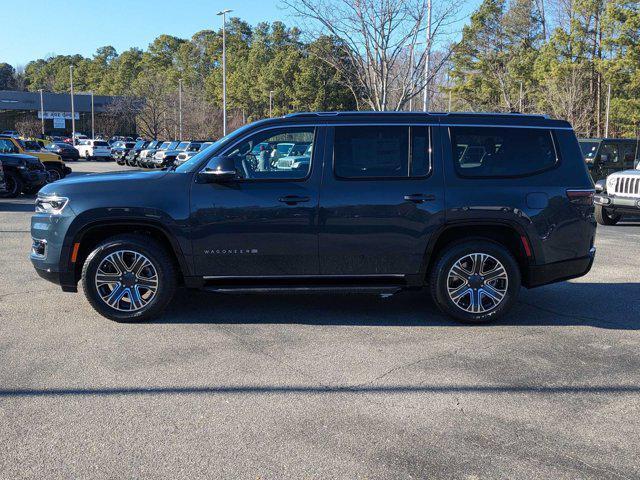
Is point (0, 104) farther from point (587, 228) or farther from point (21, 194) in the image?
point (587, 228)

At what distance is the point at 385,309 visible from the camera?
6484mm

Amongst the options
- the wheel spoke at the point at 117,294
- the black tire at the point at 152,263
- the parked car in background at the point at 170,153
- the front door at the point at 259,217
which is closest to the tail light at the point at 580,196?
the front door at the point at 259,217

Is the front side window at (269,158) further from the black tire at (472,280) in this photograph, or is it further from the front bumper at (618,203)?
the front bumper at (618,203)

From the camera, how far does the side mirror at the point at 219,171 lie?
5543mm

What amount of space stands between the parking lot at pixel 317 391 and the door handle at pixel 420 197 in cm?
118

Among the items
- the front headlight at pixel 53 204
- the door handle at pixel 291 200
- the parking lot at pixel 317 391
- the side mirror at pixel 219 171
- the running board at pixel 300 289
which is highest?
the side mirror at pixel 219 171

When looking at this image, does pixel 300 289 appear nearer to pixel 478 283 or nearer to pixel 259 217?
pixel 259 217

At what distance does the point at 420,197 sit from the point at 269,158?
1438 millimetres

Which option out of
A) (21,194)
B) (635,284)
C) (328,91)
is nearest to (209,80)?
(328,91)

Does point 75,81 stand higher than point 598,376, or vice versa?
point 75,81

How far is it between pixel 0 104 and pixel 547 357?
90574 millimetres

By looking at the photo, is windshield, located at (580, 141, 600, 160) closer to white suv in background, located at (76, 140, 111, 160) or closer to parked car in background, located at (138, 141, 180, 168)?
parked car in background, located at (138, 141, 180, 168)

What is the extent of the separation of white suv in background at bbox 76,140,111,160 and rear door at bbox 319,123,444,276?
47.7m

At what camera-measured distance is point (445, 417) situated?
3.93m
